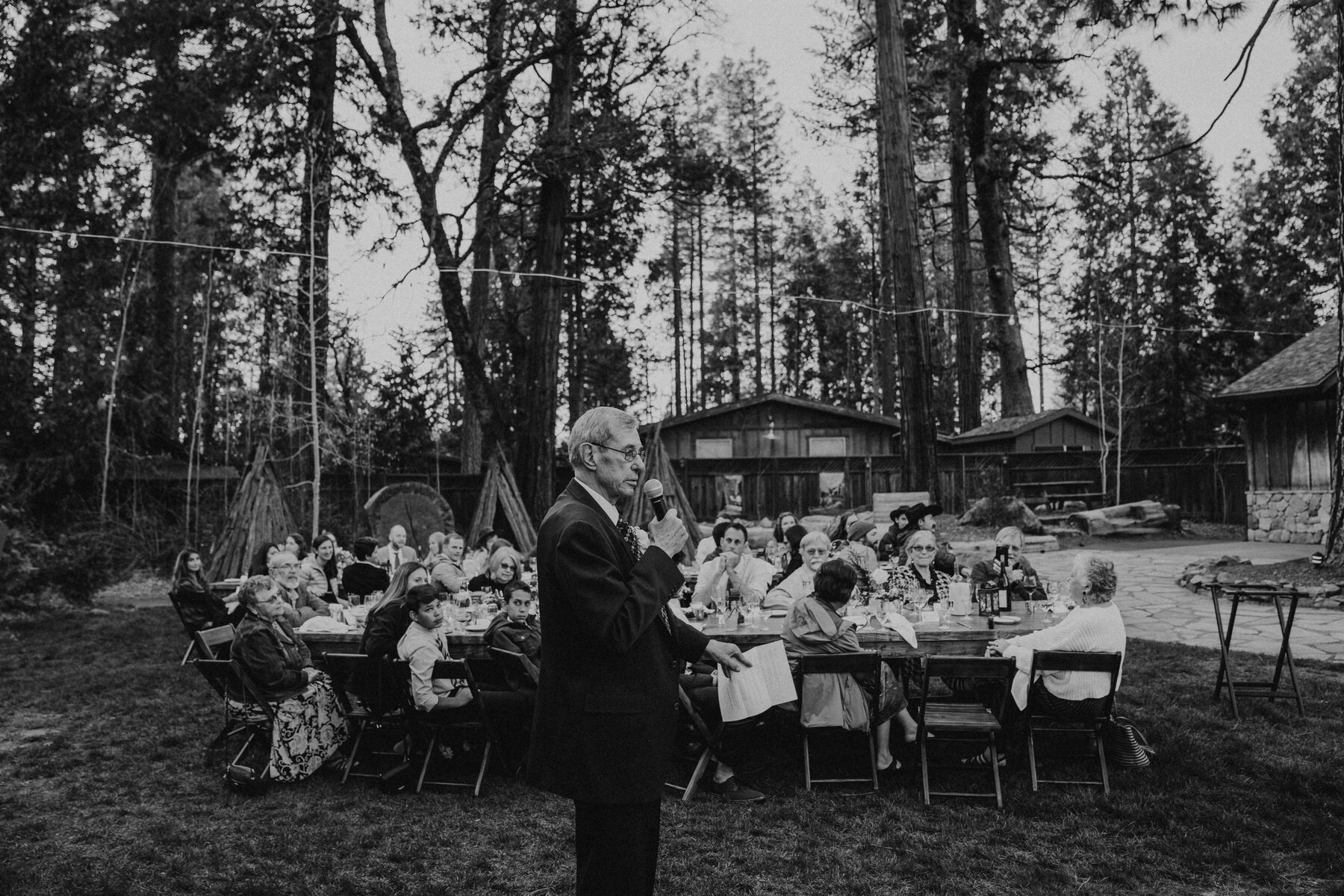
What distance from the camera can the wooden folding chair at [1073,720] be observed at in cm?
501

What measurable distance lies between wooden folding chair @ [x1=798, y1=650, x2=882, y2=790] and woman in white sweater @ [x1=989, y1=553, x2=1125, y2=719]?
84 centimetres

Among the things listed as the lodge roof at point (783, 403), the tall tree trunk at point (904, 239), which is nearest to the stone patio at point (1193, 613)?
the tall tree trunk at point (904, 239)

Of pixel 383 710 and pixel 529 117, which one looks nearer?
pixel 383 710

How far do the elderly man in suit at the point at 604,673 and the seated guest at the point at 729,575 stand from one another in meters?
4.46

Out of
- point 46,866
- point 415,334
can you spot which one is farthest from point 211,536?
point 46,866

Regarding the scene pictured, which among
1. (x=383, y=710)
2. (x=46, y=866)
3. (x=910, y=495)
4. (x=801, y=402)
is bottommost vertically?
(x=46, y=866)

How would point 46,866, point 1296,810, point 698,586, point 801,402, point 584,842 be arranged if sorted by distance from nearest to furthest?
point 584,842 < point 46,866 < point 1296,810 < point 698,586 < point 801,402

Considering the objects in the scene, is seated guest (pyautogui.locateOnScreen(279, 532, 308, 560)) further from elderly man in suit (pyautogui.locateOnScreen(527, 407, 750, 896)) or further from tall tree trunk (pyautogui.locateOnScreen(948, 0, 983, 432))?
tall tree trunk (pyautogui.locateOnScreen(948, 0, 983, 432))

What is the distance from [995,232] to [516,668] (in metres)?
23.0

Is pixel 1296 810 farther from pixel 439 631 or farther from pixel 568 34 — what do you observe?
pixel 568 34

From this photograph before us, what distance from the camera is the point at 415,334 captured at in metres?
24.0

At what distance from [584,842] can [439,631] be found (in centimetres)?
331

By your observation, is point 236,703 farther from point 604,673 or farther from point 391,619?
point 604,673

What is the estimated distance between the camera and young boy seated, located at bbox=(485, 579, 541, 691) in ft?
19.0
